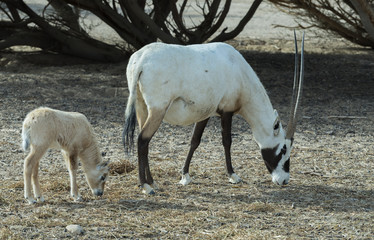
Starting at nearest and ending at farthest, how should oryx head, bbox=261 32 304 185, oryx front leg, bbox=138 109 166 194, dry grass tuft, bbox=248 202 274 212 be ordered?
dry grass tuft, bbox=248 202 274 212, oryx front leg, bbox=138 109 166 194, oryx head, bbox=261 32 304 185

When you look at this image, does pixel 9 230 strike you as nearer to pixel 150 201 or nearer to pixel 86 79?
pixel 150 201

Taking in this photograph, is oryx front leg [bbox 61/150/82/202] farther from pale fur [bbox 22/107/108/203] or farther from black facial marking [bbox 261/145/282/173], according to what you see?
black facial marking [bbox 261/145/282/173]

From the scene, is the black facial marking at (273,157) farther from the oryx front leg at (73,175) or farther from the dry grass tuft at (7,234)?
the dry grass tuft at (7,234)

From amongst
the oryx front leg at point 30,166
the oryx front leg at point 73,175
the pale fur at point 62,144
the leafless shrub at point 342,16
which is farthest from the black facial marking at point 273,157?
the leafless shrub at point 342,16

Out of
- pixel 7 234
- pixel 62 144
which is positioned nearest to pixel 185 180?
pixel 62 144

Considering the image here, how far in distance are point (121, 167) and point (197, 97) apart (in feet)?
4.67

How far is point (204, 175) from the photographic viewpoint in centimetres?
740

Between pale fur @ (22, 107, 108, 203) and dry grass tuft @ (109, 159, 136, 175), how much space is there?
839mm

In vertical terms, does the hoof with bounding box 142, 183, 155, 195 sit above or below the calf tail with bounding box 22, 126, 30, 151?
below

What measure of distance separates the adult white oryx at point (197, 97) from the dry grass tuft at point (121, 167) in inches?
28.3

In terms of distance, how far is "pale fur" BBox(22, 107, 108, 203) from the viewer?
6.00 meters

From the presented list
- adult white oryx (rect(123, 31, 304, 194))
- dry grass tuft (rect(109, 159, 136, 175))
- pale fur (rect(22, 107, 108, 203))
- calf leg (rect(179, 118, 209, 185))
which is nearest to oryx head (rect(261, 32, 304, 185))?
adult white oryx (rect(123, 31, 304, 194))

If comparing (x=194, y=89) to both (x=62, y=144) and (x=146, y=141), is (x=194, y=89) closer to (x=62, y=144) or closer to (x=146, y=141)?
(x=146, y=141)

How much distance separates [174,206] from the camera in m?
6.16
